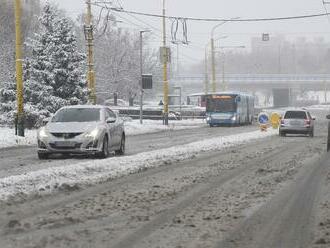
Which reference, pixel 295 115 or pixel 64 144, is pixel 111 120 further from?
pixel 295 115

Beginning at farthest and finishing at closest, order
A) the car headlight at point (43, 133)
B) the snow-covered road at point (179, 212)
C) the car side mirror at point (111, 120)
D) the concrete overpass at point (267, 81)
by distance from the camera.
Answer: the concrete overpass at point (267, 81) → the car side mirror at point (111, 120) → the car headlight at point (43, 133) → the snow-covered road at point (179, 212)

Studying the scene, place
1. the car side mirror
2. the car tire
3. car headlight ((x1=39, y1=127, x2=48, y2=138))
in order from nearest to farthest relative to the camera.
→ car headlight ((x1=39, y1=127, x2=48, y2=138)) → the car tire → the car side mirror

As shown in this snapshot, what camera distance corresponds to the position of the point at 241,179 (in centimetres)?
1487

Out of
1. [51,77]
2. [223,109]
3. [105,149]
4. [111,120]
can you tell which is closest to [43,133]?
[105,149]

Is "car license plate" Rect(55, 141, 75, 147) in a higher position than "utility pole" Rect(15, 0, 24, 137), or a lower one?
lower

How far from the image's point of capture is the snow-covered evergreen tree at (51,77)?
41.0 m

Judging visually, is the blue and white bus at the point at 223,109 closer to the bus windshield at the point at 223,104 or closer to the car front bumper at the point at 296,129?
the bus windshield at the point at 223,104

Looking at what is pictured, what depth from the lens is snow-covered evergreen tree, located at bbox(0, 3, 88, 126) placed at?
41031 mm

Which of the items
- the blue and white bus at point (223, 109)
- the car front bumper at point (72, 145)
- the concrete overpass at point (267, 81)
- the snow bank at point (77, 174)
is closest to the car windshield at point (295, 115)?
the snow bank at point (77, 174)

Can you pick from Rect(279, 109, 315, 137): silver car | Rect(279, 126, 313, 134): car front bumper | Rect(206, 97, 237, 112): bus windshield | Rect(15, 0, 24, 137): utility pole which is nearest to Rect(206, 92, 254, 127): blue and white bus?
Rect(206, 97, 237, 112): bus windshield

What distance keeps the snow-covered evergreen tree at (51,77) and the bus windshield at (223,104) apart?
1801 centimetres

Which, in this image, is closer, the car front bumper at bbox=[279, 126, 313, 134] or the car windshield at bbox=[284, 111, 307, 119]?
the car front bumper at bbox=[279, 126, 313, 134]

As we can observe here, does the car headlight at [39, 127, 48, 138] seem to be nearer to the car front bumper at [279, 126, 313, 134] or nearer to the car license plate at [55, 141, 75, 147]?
the car license plate at [55, 141, 75, 147]

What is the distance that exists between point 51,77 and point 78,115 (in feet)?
66.9
